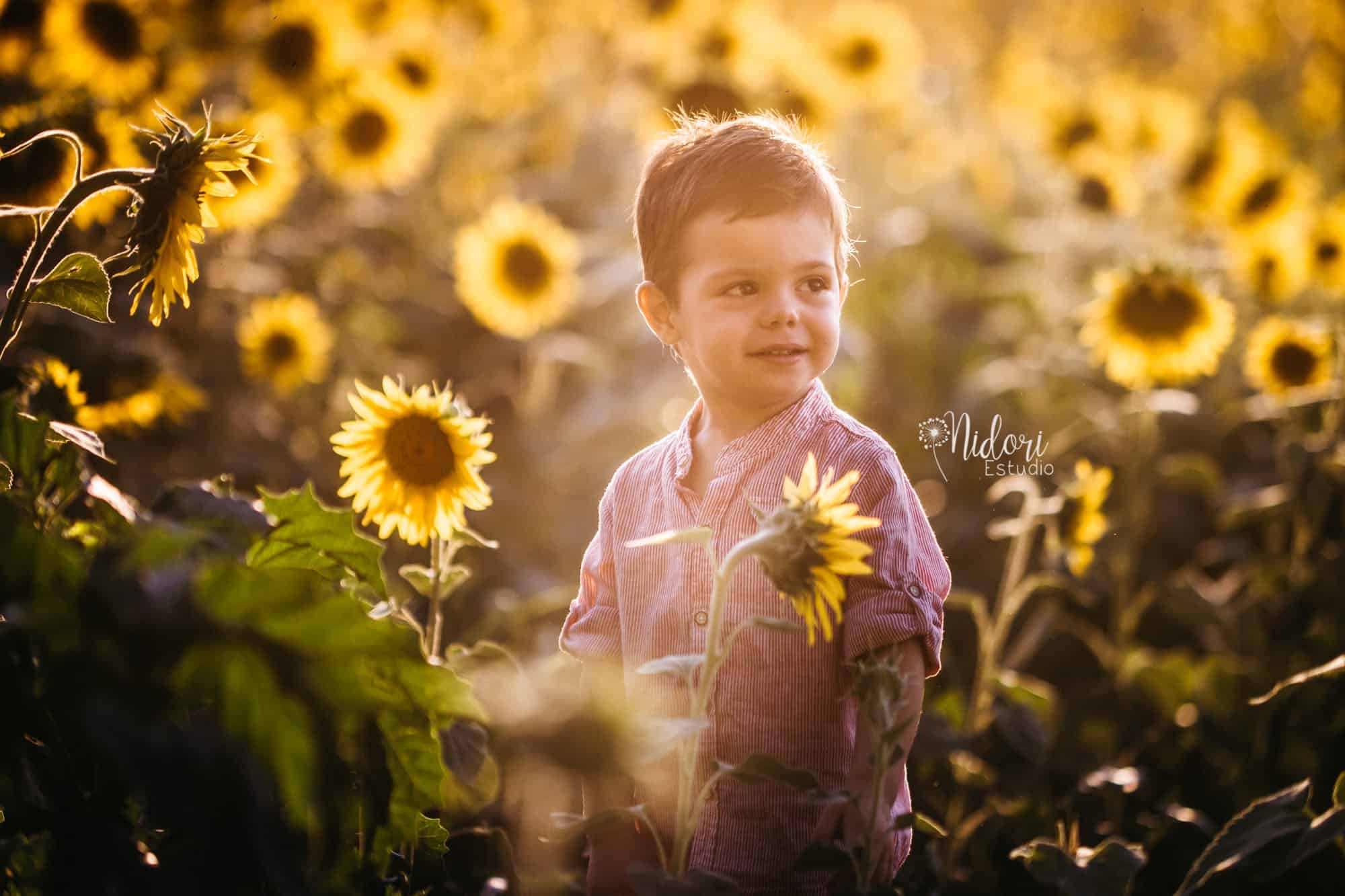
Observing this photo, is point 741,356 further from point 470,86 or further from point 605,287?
point 470,86

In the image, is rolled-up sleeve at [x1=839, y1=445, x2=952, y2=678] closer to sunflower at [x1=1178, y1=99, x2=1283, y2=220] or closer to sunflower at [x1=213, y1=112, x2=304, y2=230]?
sunflower at [x1=213, y1=112, x2=304, y2=230]

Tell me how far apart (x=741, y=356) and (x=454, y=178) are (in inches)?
142

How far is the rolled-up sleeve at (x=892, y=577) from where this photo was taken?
0.93 meters

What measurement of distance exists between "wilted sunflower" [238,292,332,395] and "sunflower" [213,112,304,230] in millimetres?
253

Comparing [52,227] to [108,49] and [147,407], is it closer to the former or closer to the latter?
[147,407]

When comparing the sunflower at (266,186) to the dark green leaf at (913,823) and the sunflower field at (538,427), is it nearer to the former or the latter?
the sunflower field at (538,427)

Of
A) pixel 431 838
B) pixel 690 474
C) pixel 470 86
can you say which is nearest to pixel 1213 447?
pixel 690 474

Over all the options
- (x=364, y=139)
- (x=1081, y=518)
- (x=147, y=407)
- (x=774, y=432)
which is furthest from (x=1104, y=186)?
(x=774, y=432)

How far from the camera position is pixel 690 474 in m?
1.07

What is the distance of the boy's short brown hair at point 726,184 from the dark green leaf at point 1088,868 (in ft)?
1.99

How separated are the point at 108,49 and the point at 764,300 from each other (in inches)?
107

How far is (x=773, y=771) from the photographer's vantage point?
86 centimetres

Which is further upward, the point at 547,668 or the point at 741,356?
the point at 741,356

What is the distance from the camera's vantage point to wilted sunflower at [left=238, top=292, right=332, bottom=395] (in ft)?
9.69
